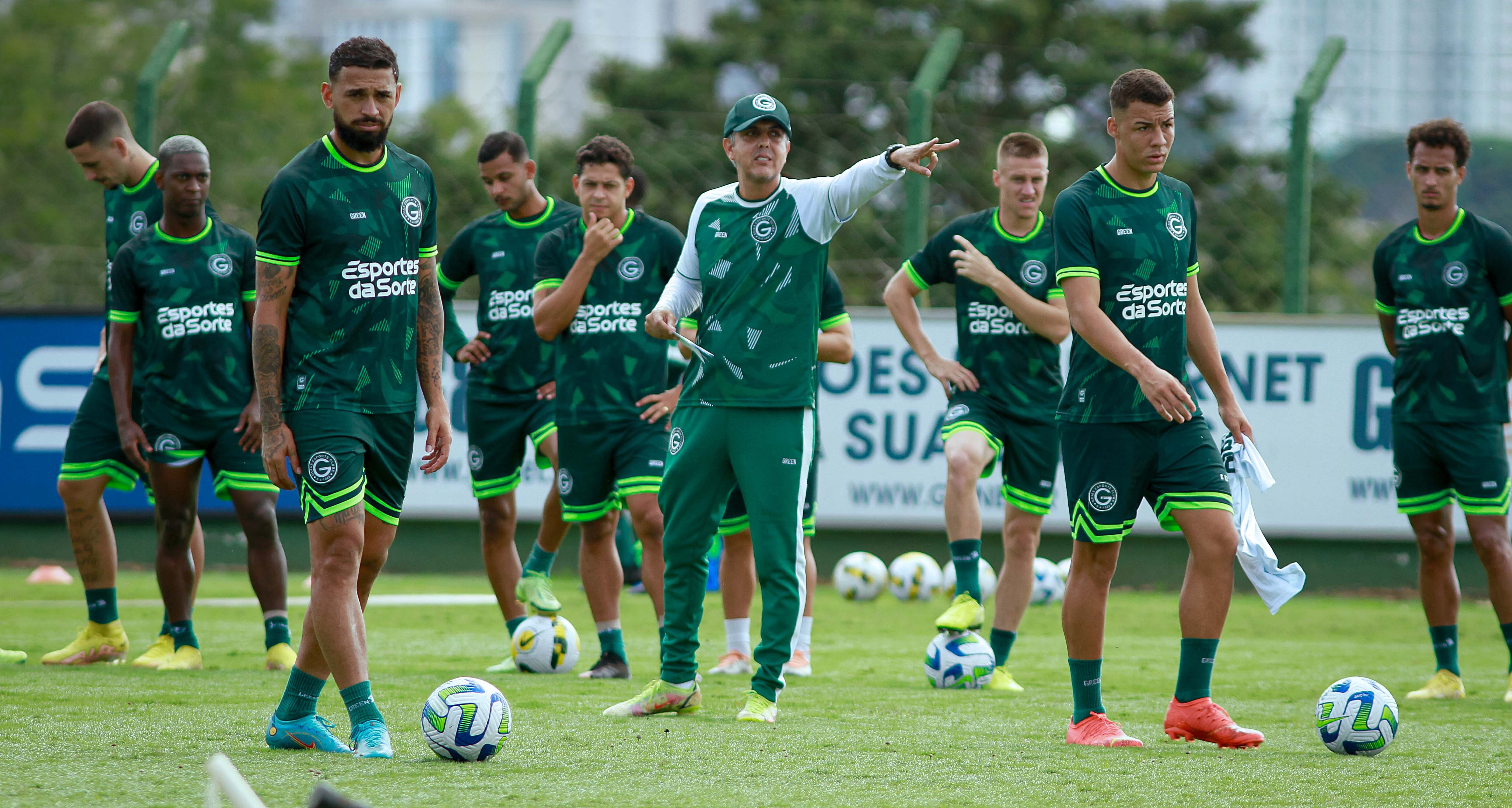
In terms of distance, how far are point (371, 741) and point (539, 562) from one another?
300 cm

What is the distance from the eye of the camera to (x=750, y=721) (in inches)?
221

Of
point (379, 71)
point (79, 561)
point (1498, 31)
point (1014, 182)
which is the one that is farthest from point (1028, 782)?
point (1498, 31)

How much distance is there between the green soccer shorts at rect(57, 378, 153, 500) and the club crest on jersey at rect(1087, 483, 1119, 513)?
4.58m

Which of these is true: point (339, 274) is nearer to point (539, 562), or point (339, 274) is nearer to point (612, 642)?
point (612, 642)

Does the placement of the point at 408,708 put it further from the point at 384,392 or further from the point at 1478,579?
the point at 1478,579

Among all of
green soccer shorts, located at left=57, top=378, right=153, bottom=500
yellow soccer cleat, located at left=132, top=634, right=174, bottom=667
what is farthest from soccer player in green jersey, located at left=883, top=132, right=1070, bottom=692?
green soccer shorts, located at left=57, top=378, right=153, bottom=500

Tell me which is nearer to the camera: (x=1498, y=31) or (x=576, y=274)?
(x=576, y=274)

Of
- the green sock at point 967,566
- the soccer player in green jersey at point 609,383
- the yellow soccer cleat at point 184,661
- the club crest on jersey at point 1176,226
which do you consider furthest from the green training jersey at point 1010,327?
the yellow soccer cleat at point 184,661

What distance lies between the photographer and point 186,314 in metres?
7.32

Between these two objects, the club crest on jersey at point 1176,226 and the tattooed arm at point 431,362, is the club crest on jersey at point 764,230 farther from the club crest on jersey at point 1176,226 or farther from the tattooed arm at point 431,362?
the club crest on jersey at point 1176,226

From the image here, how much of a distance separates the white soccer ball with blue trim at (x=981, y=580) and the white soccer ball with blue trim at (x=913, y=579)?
6.0 inches

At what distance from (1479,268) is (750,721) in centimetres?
419

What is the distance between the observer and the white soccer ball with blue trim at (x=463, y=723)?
15.5ft

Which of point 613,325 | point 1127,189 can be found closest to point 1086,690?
point 1127,189
